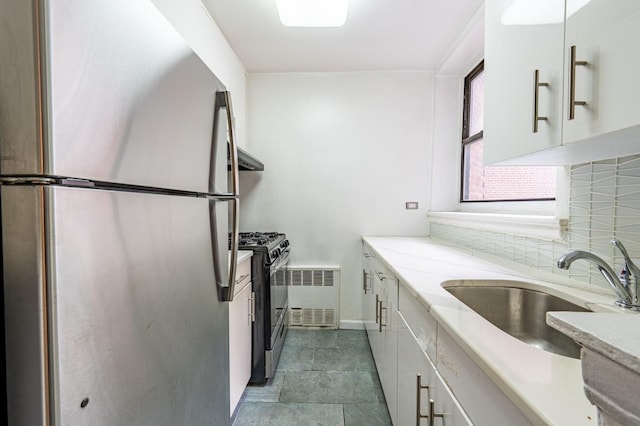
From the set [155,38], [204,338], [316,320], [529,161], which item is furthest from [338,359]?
[155,38]

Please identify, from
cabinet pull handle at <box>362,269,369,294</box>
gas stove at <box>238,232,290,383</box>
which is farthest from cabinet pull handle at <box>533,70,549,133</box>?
cabinet pull handle at <box>362,269,369,294</box>

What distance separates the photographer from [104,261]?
1.82 ft

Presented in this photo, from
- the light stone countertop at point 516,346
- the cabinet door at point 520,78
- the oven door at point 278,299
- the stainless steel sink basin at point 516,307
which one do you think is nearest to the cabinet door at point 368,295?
the oven door at point 278,299

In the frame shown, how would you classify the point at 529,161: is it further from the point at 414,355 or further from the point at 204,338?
the point at 204,338

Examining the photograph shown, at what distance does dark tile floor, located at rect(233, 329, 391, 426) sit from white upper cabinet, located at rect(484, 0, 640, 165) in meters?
1.62

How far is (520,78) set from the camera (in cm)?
104

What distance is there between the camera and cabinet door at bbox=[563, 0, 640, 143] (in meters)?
0.64

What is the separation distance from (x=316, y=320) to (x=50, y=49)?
2762 millimetres

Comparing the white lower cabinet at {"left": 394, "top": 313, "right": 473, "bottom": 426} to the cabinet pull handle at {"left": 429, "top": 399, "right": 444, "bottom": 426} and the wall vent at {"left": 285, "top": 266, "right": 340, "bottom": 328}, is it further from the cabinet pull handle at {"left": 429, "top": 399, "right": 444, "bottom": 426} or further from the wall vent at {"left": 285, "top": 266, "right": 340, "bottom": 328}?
the wall vent at {"left": 285, "top": 266, "right": 340, "bottom": 328}

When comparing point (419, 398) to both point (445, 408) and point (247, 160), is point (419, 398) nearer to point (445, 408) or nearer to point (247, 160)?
point (445, 408)

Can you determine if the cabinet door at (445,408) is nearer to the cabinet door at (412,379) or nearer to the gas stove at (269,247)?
the cabinet door at (412,379)

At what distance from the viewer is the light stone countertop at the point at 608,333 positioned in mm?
277

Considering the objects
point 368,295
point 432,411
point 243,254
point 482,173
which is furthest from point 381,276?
point 482,173

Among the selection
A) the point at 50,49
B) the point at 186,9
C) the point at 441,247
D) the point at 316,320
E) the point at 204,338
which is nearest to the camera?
the point at 50,49
